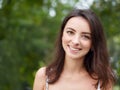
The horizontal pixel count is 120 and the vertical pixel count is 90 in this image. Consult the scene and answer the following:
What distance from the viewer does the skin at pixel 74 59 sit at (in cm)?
403

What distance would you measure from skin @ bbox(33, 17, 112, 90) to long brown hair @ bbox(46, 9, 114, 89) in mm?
48

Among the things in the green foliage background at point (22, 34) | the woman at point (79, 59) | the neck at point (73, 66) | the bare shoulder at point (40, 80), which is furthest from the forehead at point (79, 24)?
the green foliage background at point (22, 34)

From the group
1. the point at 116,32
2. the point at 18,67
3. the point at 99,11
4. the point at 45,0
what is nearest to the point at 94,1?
the point at 99,11

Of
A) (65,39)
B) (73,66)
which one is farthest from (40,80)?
(65,39)

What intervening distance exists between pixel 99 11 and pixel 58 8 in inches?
94.0

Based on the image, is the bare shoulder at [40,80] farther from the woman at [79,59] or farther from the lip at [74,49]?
the lip at [74,49]

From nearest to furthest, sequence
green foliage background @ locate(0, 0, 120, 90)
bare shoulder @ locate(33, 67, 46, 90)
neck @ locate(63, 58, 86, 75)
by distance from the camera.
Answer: neck @ locate(63, 58, 86, 75) < bare shoulder @ locate(33, 67, 46, 90) < green foliage background @ locate(0, 0, 120, 90)

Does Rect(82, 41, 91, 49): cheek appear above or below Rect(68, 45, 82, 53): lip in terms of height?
above

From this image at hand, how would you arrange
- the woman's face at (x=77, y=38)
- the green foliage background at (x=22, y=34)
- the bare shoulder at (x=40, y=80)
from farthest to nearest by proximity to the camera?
the green foliage background at (x=22, y=34) < the bare shoulder at (x=40, y=80) < the woman's face at (x=77, y=38)

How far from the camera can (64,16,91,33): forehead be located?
402cm

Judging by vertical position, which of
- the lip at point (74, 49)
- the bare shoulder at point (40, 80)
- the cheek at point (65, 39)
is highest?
the cheek at point (65, 39)

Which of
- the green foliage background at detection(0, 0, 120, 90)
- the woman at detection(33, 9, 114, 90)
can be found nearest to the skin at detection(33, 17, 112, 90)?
the woman at detection(33, 9, 114, 90)

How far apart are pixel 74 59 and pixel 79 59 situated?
5cm

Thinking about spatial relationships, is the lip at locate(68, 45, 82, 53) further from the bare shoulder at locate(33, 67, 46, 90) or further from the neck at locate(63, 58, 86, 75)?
the bare shoulder at locate(33, 67, 46, 90)
